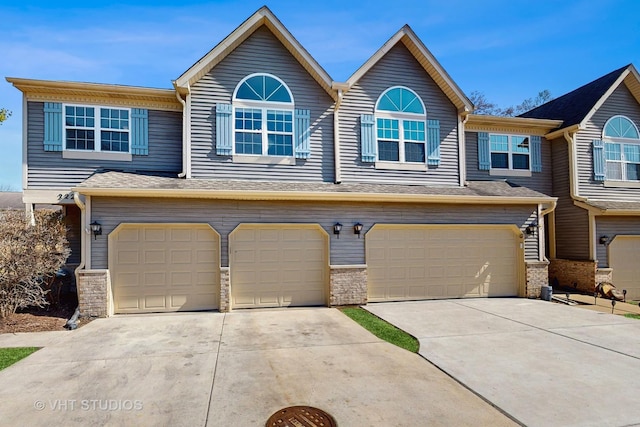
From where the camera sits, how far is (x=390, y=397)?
443cm

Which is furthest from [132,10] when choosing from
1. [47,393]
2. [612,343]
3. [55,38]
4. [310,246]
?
[612,343]

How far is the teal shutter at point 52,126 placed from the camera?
972cm

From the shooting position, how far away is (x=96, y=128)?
395 inches

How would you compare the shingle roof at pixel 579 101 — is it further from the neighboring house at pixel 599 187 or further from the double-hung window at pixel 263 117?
the double-hung window at pixel 263 117

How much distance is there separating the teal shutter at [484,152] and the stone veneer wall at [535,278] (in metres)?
3.84

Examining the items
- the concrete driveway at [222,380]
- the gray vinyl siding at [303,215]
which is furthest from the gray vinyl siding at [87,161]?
the concrete driveway at [222,380]

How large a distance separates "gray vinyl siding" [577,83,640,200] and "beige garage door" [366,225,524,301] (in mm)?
4563

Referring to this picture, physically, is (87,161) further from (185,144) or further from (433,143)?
(433,143)

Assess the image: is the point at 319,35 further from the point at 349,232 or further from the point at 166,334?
the point at 166,334

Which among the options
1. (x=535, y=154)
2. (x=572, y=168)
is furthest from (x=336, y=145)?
(x=572, y=168)

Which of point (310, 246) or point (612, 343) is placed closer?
point (612, 343)

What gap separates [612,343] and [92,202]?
38.2 feet

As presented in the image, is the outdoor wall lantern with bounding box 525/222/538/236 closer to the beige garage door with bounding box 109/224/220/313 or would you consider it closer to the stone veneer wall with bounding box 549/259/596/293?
the stone veneer wall with bounding box 549/259/596/293

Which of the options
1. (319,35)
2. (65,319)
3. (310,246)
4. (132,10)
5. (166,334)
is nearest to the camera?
(166,334)
